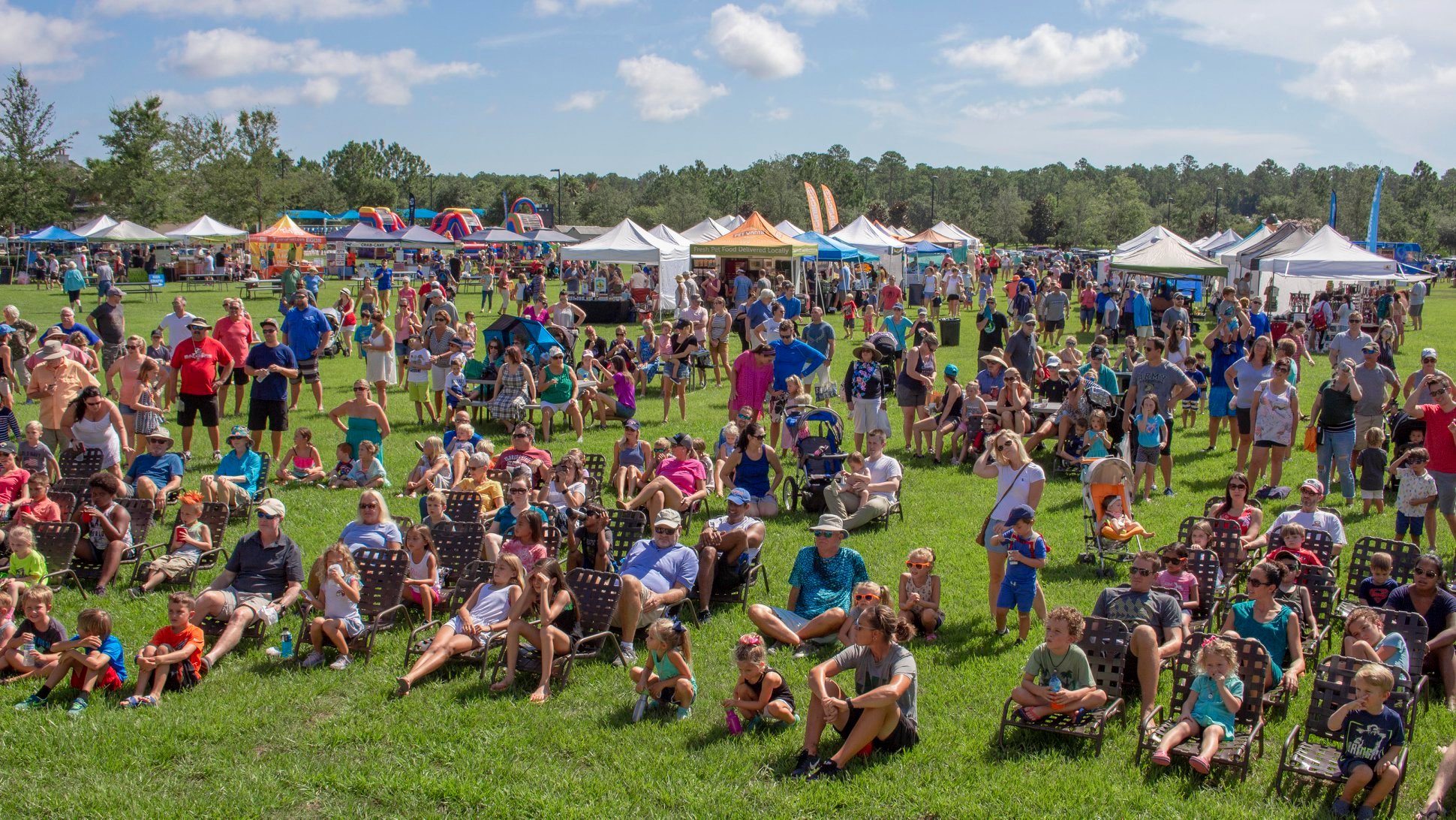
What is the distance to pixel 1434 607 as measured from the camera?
668 cm

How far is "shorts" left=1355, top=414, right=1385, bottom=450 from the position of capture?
1073 centimetres

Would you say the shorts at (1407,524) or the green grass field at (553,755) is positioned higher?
the shorts at (1407,524)

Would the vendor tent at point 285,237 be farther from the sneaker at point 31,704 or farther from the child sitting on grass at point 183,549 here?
the sneaker at point 31,704

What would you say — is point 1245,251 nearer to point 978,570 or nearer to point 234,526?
point 978,570

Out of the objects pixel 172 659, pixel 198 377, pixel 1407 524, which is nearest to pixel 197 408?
A: pixel 198 377

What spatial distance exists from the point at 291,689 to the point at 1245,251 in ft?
93.4

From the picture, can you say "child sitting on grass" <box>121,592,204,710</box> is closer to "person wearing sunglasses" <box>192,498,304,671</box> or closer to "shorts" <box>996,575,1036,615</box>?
"person wearing sunglasses" <box>192,498,304,671</box>

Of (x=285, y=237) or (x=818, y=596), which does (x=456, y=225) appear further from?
(x=818, y=596)

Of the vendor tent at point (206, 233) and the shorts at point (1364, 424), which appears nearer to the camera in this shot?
the shorts at point (1364, 424)

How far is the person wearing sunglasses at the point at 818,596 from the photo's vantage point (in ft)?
24.0

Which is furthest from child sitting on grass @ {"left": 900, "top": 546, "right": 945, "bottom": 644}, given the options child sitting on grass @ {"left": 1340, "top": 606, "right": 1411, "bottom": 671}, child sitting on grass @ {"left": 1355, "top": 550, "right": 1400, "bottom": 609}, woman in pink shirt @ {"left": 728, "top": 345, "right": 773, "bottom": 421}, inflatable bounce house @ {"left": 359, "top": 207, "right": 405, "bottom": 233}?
inflatable bounce house @ {"left": 359, "top": 207, "right": 405, "bottom": 233}

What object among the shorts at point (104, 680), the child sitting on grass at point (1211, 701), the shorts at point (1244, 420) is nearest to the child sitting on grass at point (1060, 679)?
the child sitting on grass at point (1211, 701)

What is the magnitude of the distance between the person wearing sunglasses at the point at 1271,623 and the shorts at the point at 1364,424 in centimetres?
502

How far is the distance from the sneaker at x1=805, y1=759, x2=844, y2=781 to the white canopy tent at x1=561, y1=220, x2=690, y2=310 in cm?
2302
